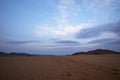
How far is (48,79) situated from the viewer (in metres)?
7.38

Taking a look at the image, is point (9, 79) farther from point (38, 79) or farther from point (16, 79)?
point (38, 79)

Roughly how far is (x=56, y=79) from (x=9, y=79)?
255cm

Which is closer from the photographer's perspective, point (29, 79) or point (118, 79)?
point (118, 79)

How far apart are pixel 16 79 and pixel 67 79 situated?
9.00 ft

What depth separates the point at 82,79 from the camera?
705 cm

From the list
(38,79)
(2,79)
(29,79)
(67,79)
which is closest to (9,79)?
(2,79)

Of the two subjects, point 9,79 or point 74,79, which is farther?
point 9,79

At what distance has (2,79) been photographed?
7547mm

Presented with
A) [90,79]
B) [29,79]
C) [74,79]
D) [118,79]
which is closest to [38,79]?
[29,79]

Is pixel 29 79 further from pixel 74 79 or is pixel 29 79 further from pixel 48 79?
pixel 74 79

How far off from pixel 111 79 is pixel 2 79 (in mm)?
5626

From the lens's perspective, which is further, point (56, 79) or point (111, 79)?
point (56, 79)

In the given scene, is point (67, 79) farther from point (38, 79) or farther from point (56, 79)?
point (38, 79)

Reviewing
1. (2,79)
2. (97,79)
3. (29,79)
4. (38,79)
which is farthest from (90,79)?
(2,79)
